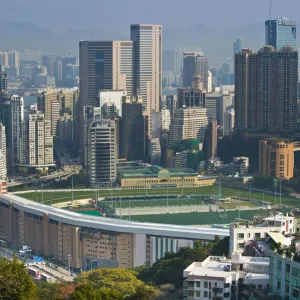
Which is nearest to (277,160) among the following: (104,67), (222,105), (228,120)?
(228,120)

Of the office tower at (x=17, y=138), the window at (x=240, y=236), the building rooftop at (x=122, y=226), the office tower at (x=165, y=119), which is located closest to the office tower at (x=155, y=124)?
the office tower at (x=165, y=119)

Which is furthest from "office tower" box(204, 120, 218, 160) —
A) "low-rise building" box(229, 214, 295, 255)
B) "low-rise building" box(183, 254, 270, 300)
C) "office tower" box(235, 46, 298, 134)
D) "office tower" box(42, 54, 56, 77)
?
"office tower" box(42, 54, 56, 77)

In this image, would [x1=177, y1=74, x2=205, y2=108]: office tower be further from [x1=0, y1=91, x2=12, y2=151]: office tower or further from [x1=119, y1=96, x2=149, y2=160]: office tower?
[x1=0, y1=91, x2=12, y2=151]: office tower

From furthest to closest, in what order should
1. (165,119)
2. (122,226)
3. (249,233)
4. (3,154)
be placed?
(165,119) < (3,154) < (122,226) < (249,233)

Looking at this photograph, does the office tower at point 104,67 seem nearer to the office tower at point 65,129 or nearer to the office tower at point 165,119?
the office tower at point 65,129

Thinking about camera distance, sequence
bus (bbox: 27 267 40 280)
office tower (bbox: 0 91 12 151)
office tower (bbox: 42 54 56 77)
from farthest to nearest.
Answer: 1. office tower (bbox: 42 54 56 77)
2. office tower (bbox: 0 91 12 151)
3. bus (bbox: 27 267 40 280)

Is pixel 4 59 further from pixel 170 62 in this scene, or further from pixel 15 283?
pixel 15 283

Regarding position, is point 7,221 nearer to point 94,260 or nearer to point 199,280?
point 94,260
